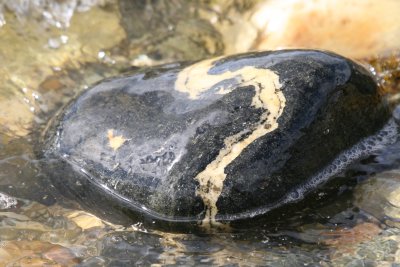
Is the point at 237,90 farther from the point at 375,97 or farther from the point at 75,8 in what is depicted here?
the point at 75,8

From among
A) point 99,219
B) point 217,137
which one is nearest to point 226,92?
point 217,137

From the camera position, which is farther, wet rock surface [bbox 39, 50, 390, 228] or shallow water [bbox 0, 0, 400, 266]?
wet rock surface [bbox 39, 50, 390, 228]

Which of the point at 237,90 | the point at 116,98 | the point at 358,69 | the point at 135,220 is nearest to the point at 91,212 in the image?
the point at 135,220

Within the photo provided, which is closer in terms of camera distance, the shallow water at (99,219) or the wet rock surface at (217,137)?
the shallow water at (99,219)

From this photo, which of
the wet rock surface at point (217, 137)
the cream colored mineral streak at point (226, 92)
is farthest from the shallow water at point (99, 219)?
the cream colored mineral streak at point (226, 92)

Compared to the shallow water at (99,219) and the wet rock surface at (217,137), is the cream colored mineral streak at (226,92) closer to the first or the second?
the wet rock surface at (217,137)

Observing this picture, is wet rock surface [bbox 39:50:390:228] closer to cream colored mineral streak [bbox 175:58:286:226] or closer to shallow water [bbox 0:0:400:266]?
cream colored mineral streak [bbox 175:58:286:226]

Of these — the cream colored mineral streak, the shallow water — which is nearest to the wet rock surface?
the cream colored mineral streak
